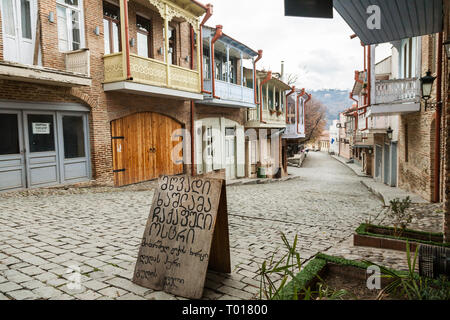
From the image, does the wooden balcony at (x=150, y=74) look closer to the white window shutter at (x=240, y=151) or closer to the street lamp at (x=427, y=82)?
the white window shutter at (x=240, y=151)

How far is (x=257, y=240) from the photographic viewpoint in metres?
5.33

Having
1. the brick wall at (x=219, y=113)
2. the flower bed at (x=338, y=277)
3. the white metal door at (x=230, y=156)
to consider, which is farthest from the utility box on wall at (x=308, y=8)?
the white metal door at (x=230, y=156)

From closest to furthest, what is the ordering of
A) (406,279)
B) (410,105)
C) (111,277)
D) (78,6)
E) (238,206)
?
(406,279)
(111,277)
(238,206)
(78,6)
(410,105)

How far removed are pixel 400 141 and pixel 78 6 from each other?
A: 1463cm

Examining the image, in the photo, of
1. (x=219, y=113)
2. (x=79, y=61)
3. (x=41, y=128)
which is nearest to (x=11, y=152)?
(x=41, y=128)

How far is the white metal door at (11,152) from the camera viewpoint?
8133 mm

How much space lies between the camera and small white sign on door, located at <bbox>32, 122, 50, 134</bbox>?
28.8 ft

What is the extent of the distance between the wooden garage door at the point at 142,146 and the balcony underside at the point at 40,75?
2.11m

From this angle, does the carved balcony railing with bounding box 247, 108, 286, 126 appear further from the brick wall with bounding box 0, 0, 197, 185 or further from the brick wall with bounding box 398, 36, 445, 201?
the brick wall with bounding box 398, 36, 445, 201

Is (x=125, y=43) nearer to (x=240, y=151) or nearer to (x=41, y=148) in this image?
(x=41, y=148)

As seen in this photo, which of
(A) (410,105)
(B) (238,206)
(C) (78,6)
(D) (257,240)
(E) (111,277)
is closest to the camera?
(E) (111,277)

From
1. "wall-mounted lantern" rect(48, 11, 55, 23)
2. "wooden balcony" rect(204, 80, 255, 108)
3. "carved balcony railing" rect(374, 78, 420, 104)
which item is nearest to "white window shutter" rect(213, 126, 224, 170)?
"wooden balcony" rect(204, 80, 255, 108)
